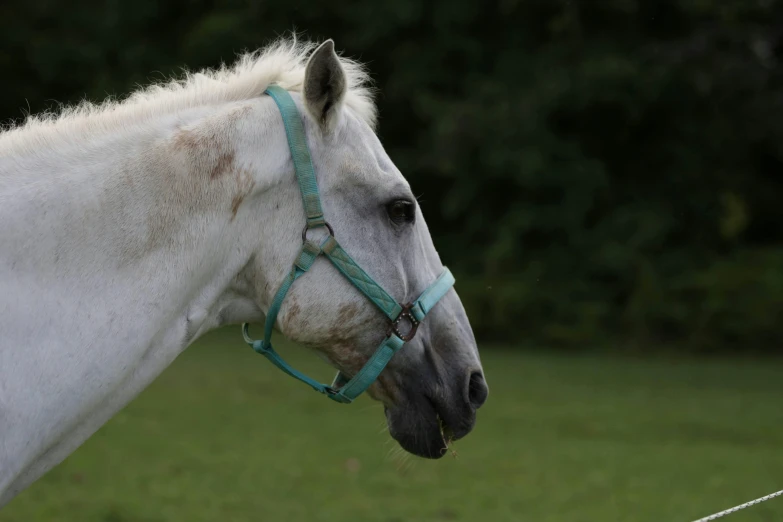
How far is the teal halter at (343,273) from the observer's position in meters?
2.40

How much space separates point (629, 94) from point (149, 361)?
16.6 metres

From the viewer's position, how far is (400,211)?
2.48 meters

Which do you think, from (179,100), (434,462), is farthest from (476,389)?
(434,462)

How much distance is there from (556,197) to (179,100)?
53.6 ft

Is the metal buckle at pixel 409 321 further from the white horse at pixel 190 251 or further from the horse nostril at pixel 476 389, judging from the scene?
the horse nostril at pixel 476 389

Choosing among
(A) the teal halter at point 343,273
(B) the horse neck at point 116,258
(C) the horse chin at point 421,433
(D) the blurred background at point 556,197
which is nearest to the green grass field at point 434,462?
(D) the blurred background at point 556,197

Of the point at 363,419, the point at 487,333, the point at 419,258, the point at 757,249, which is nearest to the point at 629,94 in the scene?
the point at 757,249

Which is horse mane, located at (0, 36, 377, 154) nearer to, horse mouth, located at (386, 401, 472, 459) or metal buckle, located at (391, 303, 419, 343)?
metal buckle, located at (391, 303, 419, 343)

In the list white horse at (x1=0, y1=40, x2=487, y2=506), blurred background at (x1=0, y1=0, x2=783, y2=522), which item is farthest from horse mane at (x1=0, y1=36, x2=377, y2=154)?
blurred background at (x1=0, y1=0, x2=783, y2=522)

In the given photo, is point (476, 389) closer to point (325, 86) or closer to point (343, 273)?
point (343, 273)

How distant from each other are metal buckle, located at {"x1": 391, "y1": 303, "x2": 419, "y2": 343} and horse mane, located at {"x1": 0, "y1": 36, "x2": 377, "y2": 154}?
57 centimetres

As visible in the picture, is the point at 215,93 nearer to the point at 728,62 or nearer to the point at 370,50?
the point at 728,62

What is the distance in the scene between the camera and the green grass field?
657 cm

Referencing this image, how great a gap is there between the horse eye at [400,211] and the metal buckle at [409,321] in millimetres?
227
